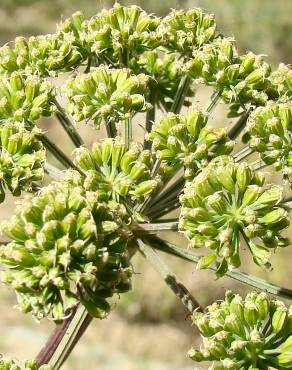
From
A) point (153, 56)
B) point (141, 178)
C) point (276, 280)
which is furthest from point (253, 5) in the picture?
point (141, 178)

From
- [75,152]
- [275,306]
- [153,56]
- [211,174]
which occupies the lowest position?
[275,306]

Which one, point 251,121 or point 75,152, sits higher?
point 75,152

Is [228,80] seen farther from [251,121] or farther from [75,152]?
[75,152]

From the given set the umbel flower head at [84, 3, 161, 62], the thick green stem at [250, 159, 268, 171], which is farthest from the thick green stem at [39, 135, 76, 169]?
the thick green stem at [250, 159, 268, 171]

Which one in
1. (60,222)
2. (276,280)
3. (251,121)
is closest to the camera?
(60,222)

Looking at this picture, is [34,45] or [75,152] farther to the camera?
[34,45]

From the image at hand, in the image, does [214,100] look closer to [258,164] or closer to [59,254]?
[258,164]

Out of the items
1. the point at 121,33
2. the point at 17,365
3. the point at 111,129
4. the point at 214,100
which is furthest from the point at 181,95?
the point at 17,365
